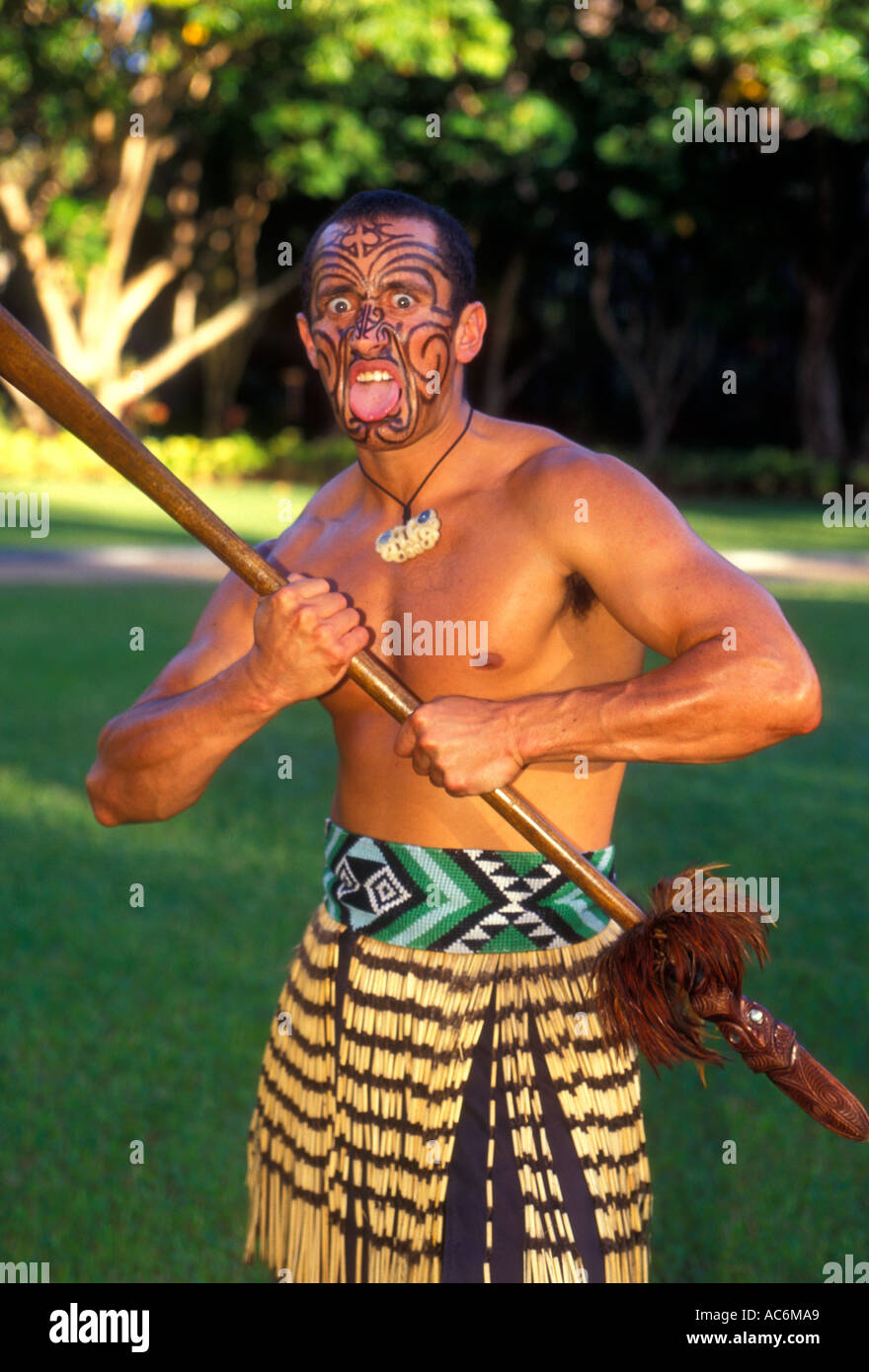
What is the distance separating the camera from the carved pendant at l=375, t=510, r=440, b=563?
2504mm

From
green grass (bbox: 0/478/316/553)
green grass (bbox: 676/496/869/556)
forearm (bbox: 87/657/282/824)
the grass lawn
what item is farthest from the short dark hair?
green grass (bbox: 676/496/869/556)

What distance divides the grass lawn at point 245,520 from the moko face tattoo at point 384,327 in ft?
42.2

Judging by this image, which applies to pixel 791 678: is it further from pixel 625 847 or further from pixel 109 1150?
pixel 625 847

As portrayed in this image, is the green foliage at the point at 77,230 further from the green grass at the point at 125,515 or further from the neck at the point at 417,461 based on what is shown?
the neck at the point at 417,461

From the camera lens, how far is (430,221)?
250cm

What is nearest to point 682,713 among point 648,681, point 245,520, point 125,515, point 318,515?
point 648,681

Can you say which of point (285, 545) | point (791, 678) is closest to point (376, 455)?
point (285, 545)

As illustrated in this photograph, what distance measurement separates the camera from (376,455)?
2.57 metres

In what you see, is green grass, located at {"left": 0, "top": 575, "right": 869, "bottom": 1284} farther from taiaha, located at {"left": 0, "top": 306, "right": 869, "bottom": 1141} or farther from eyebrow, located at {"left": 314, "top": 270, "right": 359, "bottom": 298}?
eyebrow, located at {"left": 314, "top": 270, "right": 359, "bottom": 298}

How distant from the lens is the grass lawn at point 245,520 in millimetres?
18408

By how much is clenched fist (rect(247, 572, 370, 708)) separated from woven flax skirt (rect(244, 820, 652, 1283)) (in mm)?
360

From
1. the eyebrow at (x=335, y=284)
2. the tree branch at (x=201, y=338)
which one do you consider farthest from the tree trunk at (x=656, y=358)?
the eyebrow at (x=335, y=284)

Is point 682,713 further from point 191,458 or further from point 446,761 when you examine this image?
point 191,458

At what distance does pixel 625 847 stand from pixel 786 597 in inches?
306
